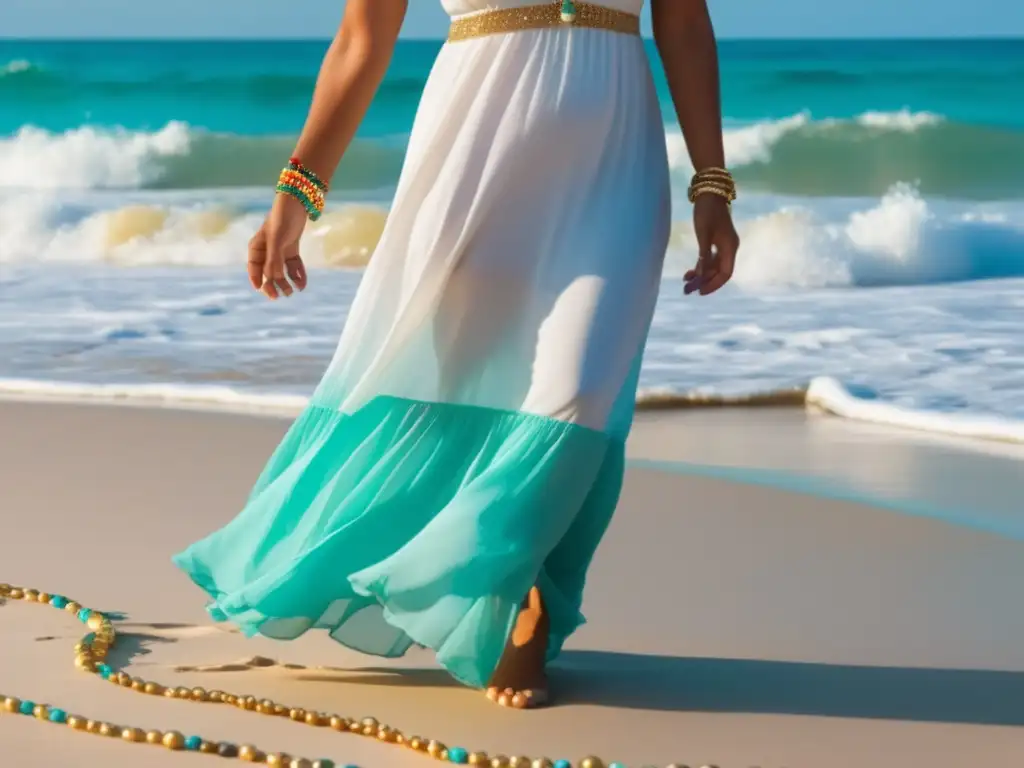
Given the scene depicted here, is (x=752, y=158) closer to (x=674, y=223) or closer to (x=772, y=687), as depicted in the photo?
(x=674, y=223)

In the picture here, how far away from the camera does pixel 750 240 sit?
519 inches

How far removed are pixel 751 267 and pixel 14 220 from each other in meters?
6.59

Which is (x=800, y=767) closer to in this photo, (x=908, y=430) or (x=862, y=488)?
(x=862, y=488)

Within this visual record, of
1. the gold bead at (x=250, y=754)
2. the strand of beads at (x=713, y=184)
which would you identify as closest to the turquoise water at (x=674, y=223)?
the strand of beads at (x=713, y=184)

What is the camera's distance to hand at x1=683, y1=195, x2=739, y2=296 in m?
2.94

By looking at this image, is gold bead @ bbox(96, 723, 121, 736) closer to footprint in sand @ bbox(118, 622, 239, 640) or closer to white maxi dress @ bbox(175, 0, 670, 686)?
white maxi dress @ bbox(175, 0, 670, 686)

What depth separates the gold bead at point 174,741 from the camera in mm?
2658

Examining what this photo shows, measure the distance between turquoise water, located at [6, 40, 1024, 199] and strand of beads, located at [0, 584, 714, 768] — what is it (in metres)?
14.4

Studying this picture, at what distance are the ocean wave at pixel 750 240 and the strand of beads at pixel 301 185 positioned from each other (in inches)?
329

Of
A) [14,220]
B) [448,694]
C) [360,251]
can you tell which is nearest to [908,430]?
[448,694]

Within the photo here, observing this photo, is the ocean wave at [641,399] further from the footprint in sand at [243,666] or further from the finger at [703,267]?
the finger at [703,267]

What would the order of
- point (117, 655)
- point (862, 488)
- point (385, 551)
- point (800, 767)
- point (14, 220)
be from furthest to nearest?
point (14, 220), point (862, 488), point (117, 655), point (385, 551), point (800, 767)

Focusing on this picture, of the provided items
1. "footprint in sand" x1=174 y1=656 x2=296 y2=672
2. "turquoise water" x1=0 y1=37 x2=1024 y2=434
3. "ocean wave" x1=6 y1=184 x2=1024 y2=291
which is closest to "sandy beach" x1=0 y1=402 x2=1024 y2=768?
"footprint in sand" x1=174 y1=656 x2=296 y2=672

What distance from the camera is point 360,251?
1317 centimetres
